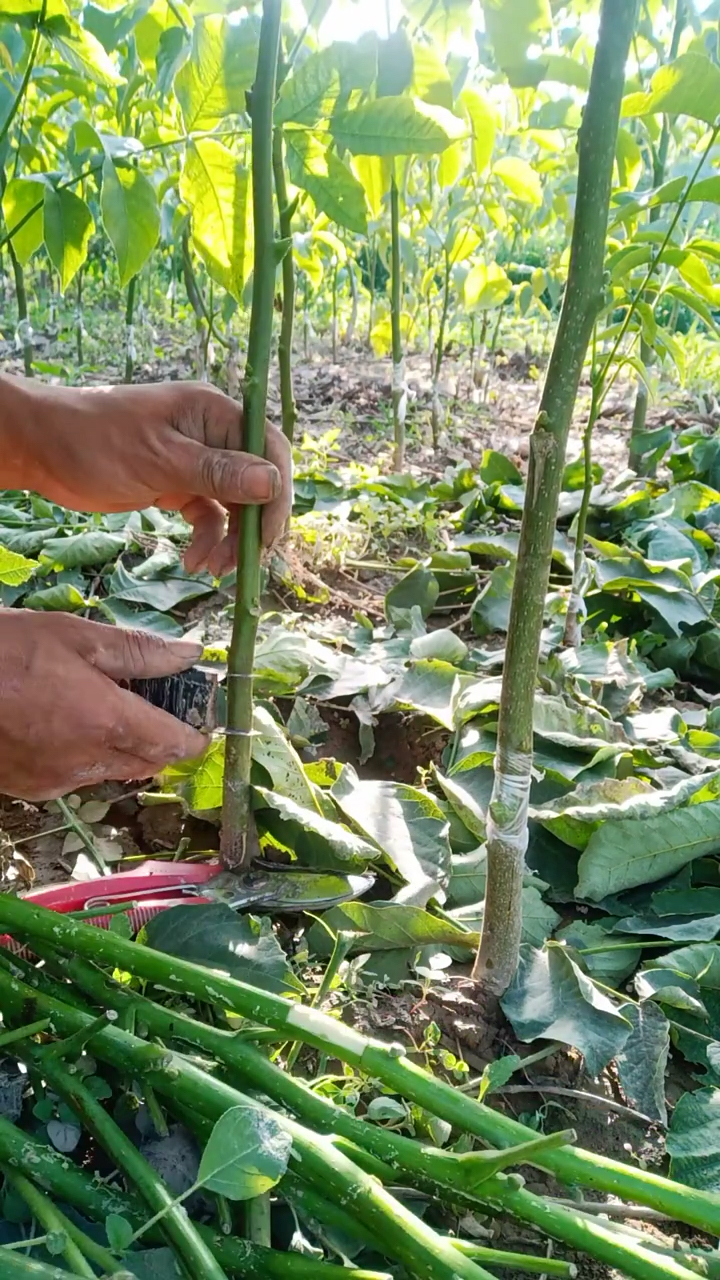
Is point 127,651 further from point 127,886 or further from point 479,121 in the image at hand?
point 479,121

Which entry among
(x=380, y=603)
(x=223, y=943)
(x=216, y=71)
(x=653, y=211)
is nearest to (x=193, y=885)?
(x=223, y=943)

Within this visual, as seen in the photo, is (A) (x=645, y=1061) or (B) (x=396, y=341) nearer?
(A) (x=645, y=1061)

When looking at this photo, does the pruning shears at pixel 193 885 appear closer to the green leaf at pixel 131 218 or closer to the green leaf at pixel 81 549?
the green leaf at pixel 131 218

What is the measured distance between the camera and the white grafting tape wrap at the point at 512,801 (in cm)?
88

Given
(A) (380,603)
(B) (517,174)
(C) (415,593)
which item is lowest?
(A) (380,603)

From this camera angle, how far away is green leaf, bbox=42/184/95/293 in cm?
129

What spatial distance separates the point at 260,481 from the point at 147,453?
0.24 meters

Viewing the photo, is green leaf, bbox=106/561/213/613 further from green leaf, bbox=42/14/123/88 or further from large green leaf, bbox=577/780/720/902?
large green leaf, bbox=577/780/720/902

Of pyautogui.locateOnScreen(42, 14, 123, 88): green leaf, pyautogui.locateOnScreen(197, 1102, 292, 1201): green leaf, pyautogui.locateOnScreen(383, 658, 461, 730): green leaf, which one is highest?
pyautogui.locateOnScreen(42, 14, 123, 88): green leaf

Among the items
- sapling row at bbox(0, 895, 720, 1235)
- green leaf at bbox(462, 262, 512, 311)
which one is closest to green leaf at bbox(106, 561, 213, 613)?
sapling row at bbox(0, 895, 720, 1235)

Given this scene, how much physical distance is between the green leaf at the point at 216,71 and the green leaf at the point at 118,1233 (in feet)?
3.37

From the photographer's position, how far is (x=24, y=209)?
55.1 inches

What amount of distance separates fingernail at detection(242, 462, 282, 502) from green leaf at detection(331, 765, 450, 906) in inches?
17.4

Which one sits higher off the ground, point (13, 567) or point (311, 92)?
point (311, 92)
